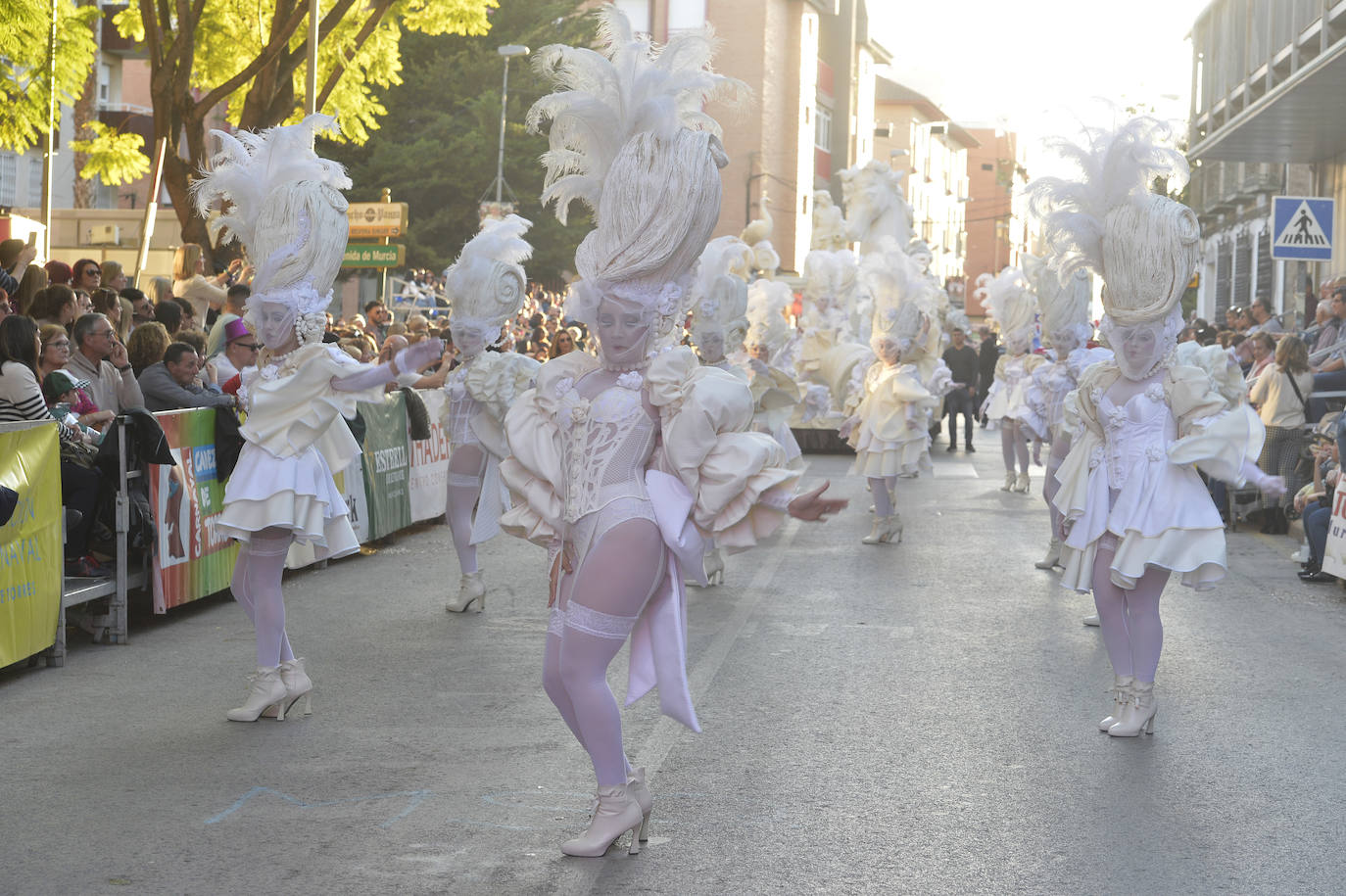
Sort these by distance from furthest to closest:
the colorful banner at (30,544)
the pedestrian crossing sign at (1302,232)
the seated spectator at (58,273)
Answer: the pedestrian crossing sign at (1302,232)
the seated spectator at (58,273)
the colorful banner at (30,544)

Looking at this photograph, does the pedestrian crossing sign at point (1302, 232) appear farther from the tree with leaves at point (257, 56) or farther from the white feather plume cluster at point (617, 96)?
the white feather plume cluster at point (617, 96)

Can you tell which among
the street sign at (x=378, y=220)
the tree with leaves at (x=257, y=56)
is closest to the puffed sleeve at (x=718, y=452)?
the tree with leaves at (x=257, y=56)

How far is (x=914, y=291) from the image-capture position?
56.9 feet

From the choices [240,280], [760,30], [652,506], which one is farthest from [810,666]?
[760,30]

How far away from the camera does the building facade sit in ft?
79.7

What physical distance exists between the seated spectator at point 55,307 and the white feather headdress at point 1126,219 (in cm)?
639

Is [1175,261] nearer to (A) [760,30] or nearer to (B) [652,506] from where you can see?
(B) [652,506]

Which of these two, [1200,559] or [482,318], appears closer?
[1200,559]

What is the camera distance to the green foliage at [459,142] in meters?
41.1

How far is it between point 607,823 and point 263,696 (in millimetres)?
2494

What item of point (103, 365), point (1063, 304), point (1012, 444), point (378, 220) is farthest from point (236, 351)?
point (378, 220)

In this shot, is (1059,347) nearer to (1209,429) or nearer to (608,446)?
(1209,429)

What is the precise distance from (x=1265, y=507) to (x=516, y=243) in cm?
883

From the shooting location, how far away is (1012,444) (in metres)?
19.1
